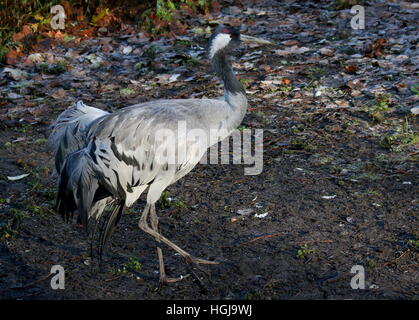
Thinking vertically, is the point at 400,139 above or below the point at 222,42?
below

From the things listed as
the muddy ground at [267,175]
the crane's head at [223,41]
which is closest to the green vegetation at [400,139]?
the muddy ground at [267,175]

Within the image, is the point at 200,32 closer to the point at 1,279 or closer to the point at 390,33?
the point at 390,33

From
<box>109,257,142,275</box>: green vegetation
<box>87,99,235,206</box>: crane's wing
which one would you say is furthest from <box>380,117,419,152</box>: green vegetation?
<box>109,257,142,275</box>: green vegetation

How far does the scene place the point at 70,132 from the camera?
16.6 feet

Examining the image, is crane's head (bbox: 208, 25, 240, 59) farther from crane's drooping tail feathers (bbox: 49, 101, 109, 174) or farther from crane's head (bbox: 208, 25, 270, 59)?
crane's drooping tail feathers (bbox: 49, 101, 109, 174)

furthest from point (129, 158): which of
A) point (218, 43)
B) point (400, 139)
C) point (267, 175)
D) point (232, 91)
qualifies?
point (400, 139)

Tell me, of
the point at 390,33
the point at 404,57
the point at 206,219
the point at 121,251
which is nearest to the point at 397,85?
the point at 404,57

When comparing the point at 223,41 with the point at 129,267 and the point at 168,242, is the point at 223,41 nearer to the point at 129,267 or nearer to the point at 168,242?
the point at 168,242

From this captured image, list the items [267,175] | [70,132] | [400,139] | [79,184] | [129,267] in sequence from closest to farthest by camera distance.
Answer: [79,184], [129,267], [70,132], [267,175], [400,139]

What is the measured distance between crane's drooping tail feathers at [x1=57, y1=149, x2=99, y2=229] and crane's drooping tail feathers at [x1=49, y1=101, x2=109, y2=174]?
194mm

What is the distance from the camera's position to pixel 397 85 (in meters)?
7.36

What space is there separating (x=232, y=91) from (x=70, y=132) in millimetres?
1398

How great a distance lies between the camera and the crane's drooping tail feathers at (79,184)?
15.2 ft

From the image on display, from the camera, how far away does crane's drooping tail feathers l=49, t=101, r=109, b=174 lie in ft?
16.3
